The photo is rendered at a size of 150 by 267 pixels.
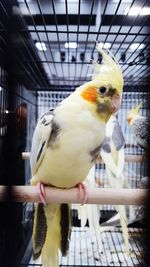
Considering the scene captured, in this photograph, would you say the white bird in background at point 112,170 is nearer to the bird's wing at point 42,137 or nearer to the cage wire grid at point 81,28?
the cage wire grid at point 81,28

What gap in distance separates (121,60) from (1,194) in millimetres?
839

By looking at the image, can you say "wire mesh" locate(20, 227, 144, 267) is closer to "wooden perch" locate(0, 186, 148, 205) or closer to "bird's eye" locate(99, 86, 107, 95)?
"wooden perch" locate(0, 186, 148, 205)

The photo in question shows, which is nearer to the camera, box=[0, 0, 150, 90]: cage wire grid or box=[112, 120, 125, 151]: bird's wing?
box=[0, 0, 150, 90]: cage wire grid

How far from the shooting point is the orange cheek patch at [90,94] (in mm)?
777

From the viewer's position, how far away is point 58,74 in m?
1.96

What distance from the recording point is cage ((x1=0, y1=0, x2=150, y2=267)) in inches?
34.3

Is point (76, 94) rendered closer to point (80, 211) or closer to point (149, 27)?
point (149, 27)

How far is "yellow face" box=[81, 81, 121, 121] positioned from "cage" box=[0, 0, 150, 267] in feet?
0.57

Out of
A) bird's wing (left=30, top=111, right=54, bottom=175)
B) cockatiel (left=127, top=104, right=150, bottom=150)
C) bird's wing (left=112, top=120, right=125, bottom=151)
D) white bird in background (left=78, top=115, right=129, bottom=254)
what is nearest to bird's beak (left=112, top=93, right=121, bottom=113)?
bird's wing (left=30, top=111, right=54, bottom=175)

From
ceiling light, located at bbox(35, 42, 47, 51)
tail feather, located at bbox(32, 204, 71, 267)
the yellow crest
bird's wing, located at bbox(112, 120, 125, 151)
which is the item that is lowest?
tail feather, located at bbox(32, 204, 71, 267)

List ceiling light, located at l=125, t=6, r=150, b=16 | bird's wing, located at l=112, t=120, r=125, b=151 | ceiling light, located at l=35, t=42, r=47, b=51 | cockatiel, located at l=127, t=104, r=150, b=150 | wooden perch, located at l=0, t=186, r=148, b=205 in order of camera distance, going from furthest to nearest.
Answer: cockatiel, located at l=127, t=104, r=150, b=150, bird's wing, located at l=112, t=120, r=125, b=151, ceiling light, located at l=35, t=42, r=47, b=51, ceiling light, located at l=125, t=6, r=150, b=16, wooden perch, located at l=0, t=186, r=148, b=205

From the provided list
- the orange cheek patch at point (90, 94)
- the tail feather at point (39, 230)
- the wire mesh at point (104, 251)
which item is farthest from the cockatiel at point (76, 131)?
the wire mesh at point (104, 251)

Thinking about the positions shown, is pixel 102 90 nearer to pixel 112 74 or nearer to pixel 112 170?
pixel 112 74

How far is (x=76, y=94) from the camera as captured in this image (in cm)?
81
